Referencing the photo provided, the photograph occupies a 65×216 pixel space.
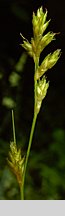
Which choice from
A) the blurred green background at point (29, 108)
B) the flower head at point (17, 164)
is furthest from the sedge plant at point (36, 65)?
the blurred green background at point (29, 108)

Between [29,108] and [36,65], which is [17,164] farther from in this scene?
[29,108]

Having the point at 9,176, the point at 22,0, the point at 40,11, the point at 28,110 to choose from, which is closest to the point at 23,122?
the point at 28,110

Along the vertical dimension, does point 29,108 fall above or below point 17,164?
above

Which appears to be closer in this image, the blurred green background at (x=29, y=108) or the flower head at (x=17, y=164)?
the flower head at (x=17, y=164)

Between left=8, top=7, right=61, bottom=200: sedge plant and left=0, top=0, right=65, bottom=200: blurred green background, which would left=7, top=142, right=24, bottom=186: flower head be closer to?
left=8, top=7, right=61, bottom=200: sedge plant

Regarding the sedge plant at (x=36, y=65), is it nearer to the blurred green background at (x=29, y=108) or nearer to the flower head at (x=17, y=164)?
the flower head at (x=17, y=164)

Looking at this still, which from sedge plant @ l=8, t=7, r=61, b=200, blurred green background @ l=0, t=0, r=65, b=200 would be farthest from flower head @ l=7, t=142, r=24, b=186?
blurred green background @ l=0, t=0, r=65, b=200

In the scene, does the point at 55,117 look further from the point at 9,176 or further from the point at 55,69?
the point at 9,176

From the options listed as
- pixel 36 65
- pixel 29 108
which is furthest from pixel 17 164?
pixel 29 108

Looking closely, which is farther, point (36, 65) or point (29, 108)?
point (29, 108)
